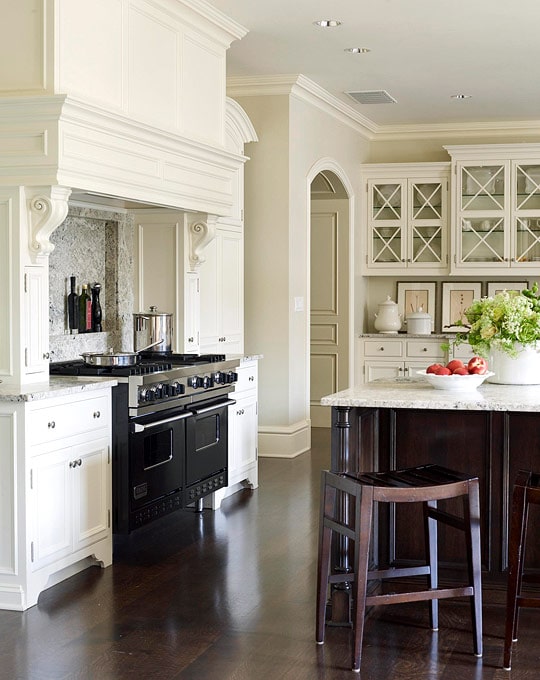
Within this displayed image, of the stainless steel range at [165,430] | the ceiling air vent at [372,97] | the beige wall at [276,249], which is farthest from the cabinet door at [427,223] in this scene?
the stainless steel range at [165,430]

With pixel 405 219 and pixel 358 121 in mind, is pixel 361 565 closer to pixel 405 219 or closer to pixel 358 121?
pixel 358 121

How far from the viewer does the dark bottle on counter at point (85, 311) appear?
5.61 meters

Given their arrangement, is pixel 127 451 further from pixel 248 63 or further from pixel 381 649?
pixel 248 63

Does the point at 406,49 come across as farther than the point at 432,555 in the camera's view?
Yes

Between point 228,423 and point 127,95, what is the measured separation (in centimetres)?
213

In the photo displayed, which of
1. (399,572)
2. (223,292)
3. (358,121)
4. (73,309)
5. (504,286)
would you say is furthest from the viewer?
(504,286)

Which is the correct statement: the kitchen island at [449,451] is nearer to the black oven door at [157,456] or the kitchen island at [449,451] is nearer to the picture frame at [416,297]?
the black oven door at [157,456]

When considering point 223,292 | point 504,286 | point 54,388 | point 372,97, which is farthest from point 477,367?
point 504,286

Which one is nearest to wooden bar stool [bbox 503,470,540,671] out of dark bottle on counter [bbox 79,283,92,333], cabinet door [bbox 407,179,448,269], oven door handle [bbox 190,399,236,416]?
oven door handle [bbox 190,399,236,416]

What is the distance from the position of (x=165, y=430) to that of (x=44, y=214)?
4.47 ft

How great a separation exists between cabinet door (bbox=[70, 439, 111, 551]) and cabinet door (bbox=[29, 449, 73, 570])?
58 mm

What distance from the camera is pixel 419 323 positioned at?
962 cm

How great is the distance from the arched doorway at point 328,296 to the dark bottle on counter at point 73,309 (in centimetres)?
422

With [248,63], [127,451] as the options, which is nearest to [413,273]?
[248,63]
